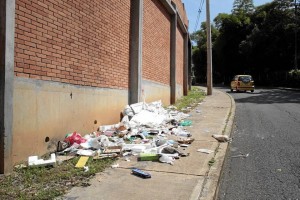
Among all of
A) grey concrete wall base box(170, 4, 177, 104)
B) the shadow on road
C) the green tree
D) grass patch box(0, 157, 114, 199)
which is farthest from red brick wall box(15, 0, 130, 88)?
the green tree

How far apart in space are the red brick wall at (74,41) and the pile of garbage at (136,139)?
1040mm

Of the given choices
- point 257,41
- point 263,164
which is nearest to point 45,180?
point 263,164

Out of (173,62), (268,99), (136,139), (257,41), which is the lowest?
(136,139)

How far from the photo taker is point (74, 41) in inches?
271

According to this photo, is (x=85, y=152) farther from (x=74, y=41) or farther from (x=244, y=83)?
(x=244, y=83)

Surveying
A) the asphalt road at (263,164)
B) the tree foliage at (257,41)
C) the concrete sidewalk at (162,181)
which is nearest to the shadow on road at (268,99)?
the asphalt road at (263,164)

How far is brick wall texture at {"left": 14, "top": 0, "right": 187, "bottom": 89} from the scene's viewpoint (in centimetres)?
543

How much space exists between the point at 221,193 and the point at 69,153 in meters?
2.79

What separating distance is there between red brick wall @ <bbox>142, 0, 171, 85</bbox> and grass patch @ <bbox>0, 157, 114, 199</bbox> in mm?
6942

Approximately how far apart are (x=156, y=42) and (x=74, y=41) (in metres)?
7.20

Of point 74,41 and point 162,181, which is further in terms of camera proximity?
point 74,41

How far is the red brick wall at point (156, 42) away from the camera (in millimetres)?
12180

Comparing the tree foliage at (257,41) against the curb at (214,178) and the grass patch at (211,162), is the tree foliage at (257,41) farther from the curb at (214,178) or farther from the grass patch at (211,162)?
the grass patch at (211,162)

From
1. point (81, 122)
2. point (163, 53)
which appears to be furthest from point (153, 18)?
point (81, 122)
